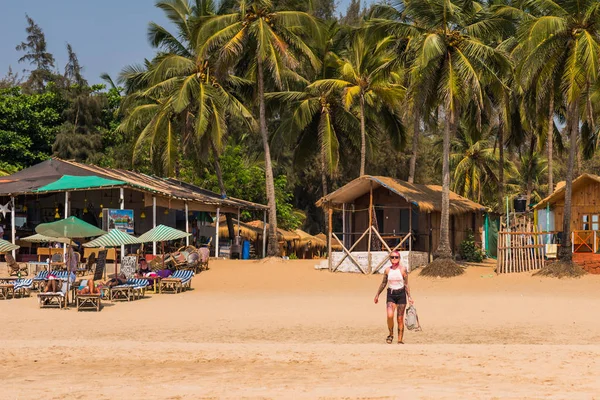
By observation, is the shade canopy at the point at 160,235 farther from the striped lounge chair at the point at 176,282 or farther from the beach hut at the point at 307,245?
the beach hut at the point at 307,245

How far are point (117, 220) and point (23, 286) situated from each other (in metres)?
6.13

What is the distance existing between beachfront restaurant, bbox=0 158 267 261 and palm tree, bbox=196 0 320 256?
4.32 metres

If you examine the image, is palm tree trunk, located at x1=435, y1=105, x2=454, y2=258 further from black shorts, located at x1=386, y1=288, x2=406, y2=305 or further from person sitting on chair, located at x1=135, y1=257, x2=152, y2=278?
black shorts, located at x1=386, y1=288, x2=406, y2=305

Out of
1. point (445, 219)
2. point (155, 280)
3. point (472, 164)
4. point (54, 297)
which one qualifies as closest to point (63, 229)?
point (54, 297)

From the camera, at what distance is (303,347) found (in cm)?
A: 1230

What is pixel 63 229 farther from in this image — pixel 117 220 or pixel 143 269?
Result: pixel 117 220

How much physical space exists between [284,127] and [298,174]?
15.2 m

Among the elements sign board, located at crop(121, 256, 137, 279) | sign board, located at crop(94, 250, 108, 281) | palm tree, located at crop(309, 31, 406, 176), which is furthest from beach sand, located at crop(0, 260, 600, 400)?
palm tree, located at crop(309, 31, 406, 176)

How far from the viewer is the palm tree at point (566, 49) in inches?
964

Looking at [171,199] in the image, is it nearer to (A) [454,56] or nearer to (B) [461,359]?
(A) [454,56]

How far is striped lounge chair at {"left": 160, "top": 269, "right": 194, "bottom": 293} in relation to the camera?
22.2m

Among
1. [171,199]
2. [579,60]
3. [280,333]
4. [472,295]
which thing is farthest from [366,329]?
[171,199]

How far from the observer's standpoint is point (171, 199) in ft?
96.9

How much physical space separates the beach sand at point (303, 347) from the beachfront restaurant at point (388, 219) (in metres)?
4.99
